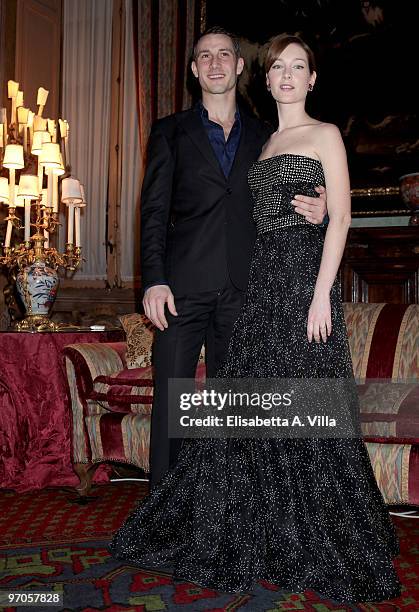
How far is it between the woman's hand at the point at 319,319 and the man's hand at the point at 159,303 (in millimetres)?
434

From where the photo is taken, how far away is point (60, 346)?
10.9 feet

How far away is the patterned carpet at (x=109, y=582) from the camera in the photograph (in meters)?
1.78

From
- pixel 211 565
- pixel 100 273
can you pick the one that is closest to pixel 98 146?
pixel 100 273

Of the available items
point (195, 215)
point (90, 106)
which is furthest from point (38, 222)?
point (90, 106)

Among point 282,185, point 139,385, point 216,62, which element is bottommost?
point 139,385

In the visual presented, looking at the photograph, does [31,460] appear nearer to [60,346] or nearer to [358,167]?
[60,346]

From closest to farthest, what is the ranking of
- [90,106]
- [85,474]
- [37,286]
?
[85,474] → [37,286] → [90,106]

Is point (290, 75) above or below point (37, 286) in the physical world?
above

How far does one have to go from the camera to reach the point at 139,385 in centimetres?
301

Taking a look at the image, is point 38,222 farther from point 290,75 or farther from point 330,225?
point 330,225

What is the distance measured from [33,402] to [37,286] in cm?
68

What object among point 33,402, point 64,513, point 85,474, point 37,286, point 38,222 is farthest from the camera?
point 38,222

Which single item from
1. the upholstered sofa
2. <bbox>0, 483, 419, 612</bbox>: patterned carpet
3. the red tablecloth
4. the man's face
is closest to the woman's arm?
the man's face

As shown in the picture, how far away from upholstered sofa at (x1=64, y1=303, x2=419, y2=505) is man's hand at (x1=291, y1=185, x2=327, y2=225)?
1031 millimetres
